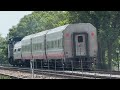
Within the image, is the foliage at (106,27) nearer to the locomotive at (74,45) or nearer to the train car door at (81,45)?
the locomotive at (74,45)

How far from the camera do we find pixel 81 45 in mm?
26438

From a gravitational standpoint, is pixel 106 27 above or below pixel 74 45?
above

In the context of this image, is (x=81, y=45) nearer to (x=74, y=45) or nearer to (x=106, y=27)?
(x=74, y=45)

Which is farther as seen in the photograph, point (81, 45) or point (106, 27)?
point (106, 27)

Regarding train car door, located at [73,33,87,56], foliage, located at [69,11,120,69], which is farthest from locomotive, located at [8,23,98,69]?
foliage, located at [69,11,120,69]

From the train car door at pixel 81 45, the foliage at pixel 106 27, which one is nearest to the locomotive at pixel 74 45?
the train car door at pixel 81 45

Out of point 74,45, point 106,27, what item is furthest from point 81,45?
point 106,27

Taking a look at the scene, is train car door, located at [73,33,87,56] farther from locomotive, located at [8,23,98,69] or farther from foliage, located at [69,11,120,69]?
foliage, located at [69,11,120,69]

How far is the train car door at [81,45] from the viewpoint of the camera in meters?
26.3

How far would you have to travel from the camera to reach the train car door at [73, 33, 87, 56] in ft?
86.4
